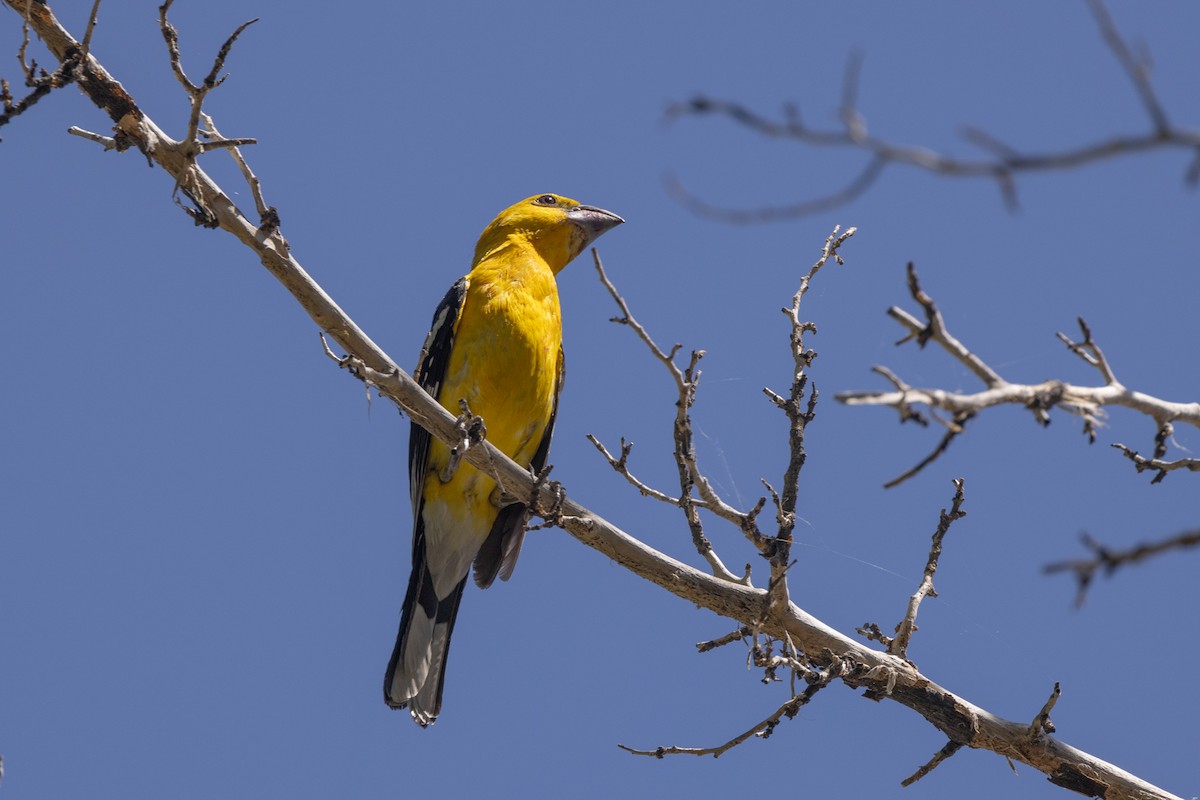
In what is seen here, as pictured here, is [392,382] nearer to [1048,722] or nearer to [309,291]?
[309,291]

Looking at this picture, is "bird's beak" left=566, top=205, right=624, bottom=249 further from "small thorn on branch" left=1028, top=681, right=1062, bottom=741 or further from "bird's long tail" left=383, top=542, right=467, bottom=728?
"small thorn on branch" left=1028, top=681, right=1062, bottom=741

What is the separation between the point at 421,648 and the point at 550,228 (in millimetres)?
2380

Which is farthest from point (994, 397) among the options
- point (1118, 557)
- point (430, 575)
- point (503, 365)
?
point (430, 575)

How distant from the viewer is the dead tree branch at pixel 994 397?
2.35 m

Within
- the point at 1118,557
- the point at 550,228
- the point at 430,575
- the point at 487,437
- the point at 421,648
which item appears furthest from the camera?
the point at 550,228

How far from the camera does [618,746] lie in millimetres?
4676

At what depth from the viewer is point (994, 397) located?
2469 mm

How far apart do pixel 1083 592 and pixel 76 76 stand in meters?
3.54

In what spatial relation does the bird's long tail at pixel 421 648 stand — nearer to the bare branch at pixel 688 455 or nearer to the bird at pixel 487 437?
the bird at pixel 487 437

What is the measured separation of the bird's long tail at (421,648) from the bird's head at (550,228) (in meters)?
1.74

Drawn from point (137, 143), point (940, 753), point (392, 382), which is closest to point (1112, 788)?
point (940, 753)

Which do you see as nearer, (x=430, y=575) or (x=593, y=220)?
(x=430, y=575)

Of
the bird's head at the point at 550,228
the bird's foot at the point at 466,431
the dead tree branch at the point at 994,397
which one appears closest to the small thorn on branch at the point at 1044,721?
the dead tree branch at the point at 994,397

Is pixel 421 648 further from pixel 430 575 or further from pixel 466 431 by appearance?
pixel 466 431
